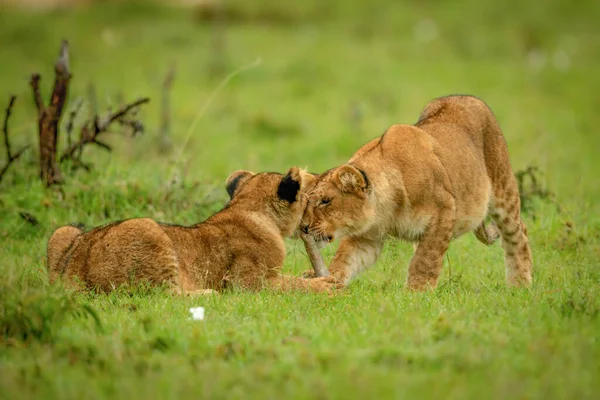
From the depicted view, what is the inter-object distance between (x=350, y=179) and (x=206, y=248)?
1138 millimetres

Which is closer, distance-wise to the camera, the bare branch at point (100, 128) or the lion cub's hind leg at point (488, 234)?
the lion cub's hind leg at point (488, 234)

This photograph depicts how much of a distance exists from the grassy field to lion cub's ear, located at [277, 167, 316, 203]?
0.79 m

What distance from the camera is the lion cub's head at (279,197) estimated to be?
693 cm

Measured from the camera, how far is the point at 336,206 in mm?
7000

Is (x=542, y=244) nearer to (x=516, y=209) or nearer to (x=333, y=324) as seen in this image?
Answer: (x=516, y=209)

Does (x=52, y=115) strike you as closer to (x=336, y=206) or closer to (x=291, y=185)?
(x=291, y=185)

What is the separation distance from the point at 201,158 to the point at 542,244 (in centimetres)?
646

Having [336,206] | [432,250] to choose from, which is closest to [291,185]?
[336,206]

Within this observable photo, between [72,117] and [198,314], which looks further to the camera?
[72,117]

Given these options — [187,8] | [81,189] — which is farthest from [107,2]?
[81,189]

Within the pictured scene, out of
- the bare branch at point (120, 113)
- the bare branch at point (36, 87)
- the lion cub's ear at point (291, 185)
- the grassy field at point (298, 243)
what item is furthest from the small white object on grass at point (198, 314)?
the bare branch at point (36, 87)

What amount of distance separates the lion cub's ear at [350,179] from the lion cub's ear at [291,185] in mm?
260

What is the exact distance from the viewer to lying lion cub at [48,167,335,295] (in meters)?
6.44

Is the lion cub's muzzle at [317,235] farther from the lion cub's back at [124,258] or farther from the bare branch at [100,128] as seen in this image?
the bare branch at [100,128]
